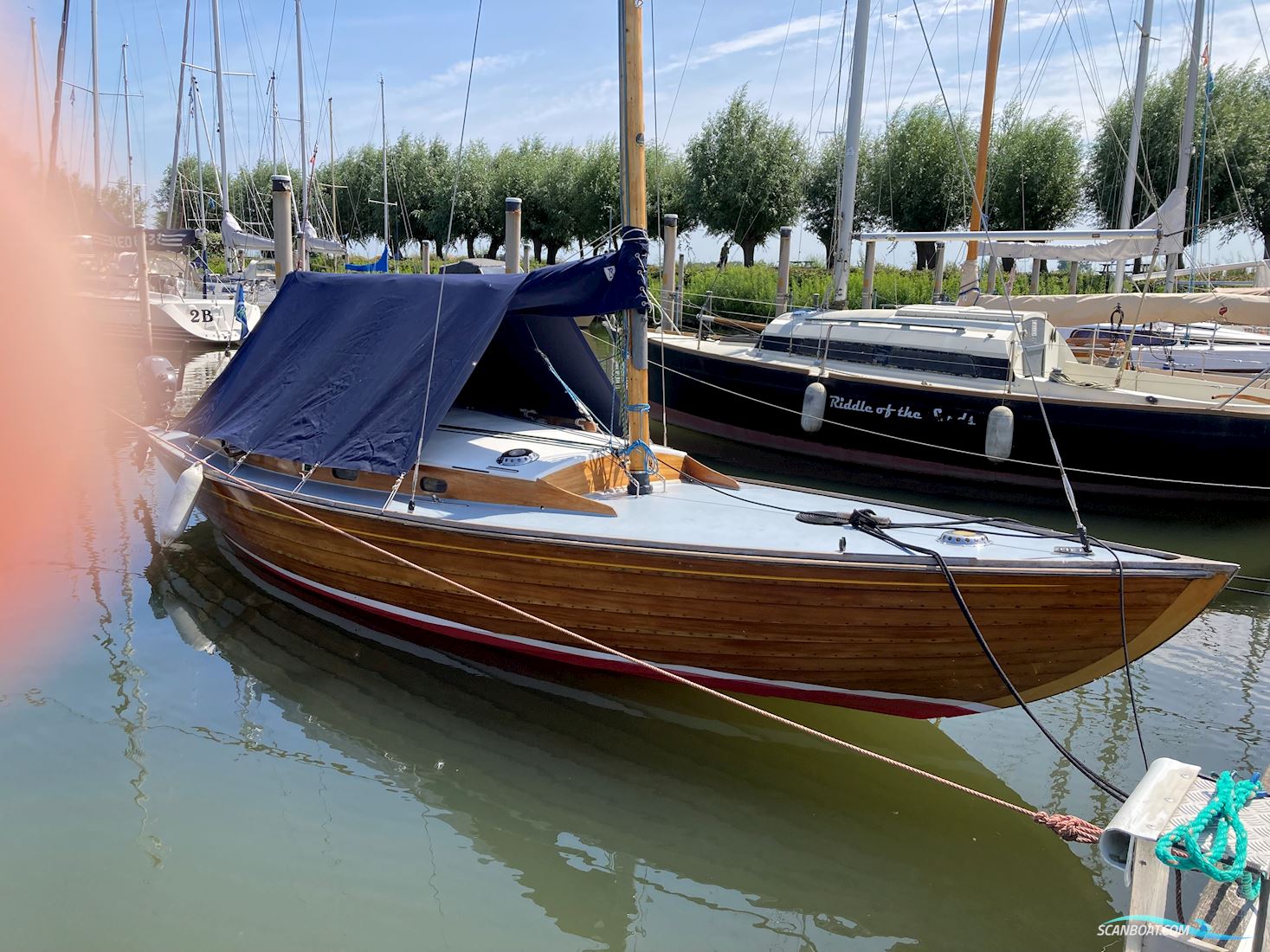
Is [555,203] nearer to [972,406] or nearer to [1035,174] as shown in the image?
[1035,174]

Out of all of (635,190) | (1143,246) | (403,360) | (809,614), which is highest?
(1143,246)

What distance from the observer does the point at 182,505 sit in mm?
8281

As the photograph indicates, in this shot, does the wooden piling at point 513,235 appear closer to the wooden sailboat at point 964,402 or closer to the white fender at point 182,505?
the wooden sailboat at point 964,402

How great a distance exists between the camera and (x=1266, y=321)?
14453 mm

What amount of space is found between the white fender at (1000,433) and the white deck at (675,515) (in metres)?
5.39

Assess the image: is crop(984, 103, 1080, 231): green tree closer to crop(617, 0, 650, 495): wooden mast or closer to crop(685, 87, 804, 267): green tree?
crop(685, 87, 804, 267): green tree

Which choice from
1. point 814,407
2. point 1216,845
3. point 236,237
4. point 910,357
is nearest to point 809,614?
point 1216,845

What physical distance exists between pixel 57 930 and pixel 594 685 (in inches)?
137

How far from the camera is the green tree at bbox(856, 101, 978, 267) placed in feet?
96.9

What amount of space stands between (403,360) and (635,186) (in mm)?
2310

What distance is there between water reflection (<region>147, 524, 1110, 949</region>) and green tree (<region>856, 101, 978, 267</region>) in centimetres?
2617

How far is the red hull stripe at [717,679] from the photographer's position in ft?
19.0

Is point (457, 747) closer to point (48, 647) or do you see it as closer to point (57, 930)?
point (57, 930)

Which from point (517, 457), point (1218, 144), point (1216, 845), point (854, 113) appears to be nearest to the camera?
point (1216, 845)
